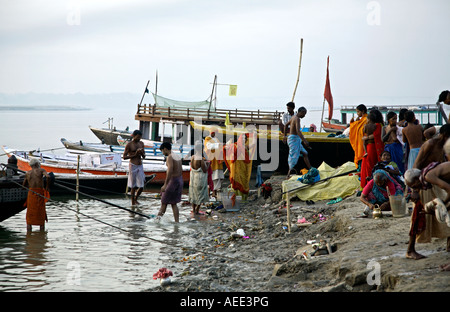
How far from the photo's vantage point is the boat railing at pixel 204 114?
87.8 feet

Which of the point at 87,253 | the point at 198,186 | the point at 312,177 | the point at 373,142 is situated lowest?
the point at 87,253

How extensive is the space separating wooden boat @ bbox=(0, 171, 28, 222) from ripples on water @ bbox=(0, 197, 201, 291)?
0.46 meters

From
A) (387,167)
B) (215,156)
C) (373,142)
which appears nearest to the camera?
(387,167)

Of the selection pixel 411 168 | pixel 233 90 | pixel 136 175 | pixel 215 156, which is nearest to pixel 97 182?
pixel 136 175

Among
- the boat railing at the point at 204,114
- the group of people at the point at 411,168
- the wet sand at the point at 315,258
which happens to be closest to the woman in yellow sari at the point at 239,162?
the wet sand at the point at 315,258

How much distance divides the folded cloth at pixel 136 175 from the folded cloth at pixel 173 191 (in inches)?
91.7

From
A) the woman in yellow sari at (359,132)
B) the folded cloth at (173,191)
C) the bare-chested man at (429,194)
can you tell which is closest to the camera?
the bare-chested man at (429,194)

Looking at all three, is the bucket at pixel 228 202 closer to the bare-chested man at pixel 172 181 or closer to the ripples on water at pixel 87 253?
the ripples on water at pixel 87 253

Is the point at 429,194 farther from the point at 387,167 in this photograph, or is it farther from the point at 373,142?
the point at 373,142

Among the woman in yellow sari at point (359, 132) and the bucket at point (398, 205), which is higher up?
the woman in yellow sari at point (359, 132)

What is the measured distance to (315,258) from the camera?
6285 millimetres

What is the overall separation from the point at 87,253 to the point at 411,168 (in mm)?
5135
